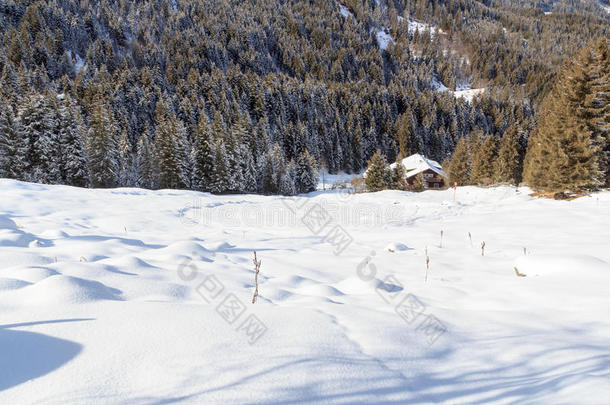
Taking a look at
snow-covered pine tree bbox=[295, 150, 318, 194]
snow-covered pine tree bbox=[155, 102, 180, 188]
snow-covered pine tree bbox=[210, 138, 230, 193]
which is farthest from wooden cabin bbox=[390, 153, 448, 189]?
snow-covered pine tree bbox=[155, 102, 180, 188]

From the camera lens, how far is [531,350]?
7.20ft

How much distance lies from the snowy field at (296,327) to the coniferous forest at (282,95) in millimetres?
15624

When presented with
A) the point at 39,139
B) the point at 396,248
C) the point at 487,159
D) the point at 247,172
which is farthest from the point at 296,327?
the point at 487,159

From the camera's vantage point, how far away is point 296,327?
220 cm

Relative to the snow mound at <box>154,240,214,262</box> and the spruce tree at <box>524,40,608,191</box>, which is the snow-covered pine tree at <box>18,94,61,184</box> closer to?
the snow mound at <box>154,240,214,262</box>

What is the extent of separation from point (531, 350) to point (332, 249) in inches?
201

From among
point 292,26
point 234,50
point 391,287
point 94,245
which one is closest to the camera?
point 391,287

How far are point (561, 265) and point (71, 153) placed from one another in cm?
3578

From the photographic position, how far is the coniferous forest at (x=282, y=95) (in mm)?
25688

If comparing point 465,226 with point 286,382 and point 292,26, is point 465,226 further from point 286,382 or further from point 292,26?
point 292,26

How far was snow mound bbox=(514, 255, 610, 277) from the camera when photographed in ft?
13.7

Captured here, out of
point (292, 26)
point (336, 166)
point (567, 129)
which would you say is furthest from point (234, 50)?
point (567, 129)

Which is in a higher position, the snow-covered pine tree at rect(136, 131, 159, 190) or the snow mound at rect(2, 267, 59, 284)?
the snow-covered pine tree at rect(136, 131, 159, 190)

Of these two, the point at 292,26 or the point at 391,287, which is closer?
the point at 391,287
